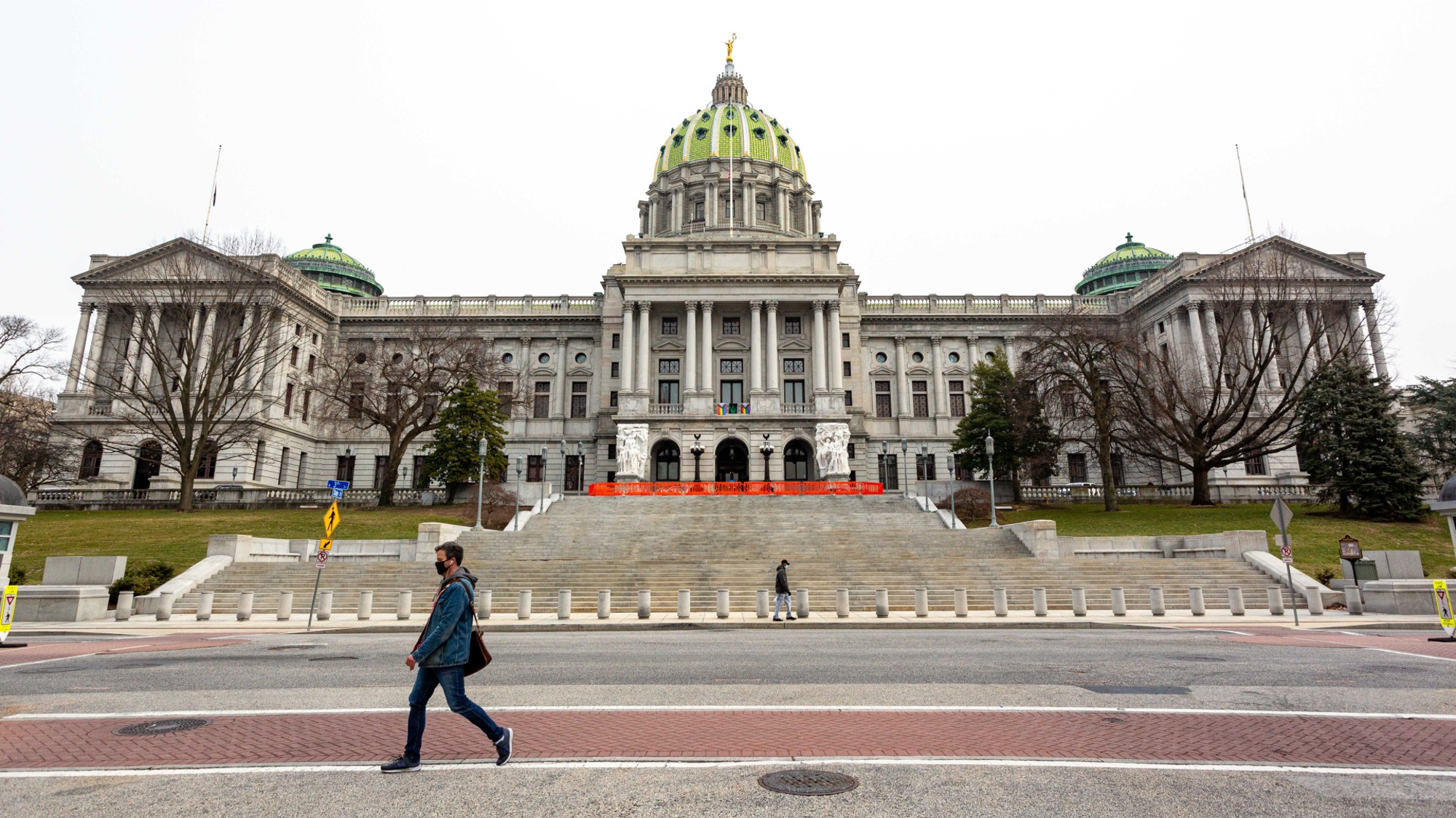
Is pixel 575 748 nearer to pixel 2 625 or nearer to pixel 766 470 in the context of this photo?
pixel 2 625

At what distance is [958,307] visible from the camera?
71375 mm

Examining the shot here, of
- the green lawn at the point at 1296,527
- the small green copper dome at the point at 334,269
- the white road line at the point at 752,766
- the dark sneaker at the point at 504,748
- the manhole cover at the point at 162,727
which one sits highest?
the small green copper dome at the point at 334,269

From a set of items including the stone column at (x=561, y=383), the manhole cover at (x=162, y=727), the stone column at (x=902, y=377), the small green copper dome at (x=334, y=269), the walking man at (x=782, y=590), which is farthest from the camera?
the small green copper dome at (x=334, y=269)

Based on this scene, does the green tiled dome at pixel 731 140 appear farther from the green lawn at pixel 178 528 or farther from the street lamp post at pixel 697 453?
the green lawn at pixel 178 528

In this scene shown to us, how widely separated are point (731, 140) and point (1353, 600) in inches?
3084

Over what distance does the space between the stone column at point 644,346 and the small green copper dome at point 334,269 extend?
1411 inches

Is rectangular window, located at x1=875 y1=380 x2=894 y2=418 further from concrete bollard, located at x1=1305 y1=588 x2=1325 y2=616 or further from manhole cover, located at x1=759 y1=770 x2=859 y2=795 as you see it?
manhole cover, located at x1=759 y1=770 x2=859 y2=795

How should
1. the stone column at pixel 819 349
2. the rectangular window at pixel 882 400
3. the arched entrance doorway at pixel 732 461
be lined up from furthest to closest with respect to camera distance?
the rectangular window at pixel 882 400, the arched entrance doorway at pixel 732 461, the stone column at pixel 819 349

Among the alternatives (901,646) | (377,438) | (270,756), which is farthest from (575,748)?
(377,438)

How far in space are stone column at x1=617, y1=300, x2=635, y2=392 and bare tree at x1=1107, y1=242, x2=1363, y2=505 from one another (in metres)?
32.7

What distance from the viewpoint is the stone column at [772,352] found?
60.6 meters

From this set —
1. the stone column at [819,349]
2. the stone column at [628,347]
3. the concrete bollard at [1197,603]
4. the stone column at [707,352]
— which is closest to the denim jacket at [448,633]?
the concrete bollard at [1197,603]

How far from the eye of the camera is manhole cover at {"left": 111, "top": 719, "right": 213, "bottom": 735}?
25.2ft

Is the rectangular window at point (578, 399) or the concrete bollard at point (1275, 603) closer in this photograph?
the concrete bollard at point (1275, 603)
